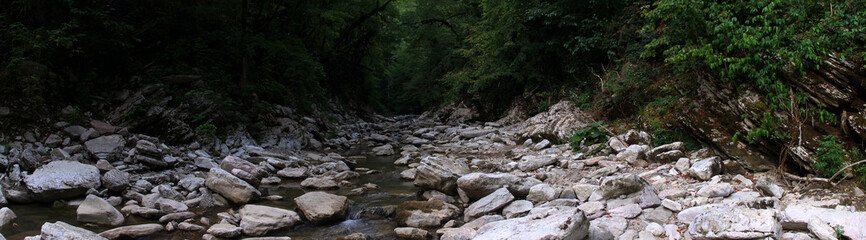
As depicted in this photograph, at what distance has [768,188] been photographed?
4.51 meters

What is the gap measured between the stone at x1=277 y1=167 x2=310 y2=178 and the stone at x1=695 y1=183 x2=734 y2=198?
6782mm

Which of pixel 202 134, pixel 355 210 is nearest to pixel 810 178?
pixel 355 210

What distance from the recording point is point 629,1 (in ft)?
40.0

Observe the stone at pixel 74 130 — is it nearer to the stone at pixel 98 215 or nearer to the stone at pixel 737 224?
the stone at pixel 98 215

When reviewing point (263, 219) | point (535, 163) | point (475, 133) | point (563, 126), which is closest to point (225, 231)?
point (263, 219)

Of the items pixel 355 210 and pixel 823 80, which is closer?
pixel 823 80

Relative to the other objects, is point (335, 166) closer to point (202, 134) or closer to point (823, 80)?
point (202, 134)

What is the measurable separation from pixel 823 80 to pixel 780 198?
6.52ft

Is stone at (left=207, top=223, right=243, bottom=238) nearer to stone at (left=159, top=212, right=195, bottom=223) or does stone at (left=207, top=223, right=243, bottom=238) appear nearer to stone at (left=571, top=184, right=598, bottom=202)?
stone at (left=159, top=212, right=195, bottom=223)

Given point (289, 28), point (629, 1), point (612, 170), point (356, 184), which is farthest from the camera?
point (289, 28)

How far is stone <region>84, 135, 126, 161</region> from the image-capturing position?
709cm

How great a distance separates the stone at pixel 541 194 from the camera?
562 cm

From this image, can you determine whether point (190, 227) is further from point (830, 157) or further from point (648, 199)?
point (830, 157)

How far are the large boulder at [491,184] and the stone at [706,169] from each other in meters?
2.07
